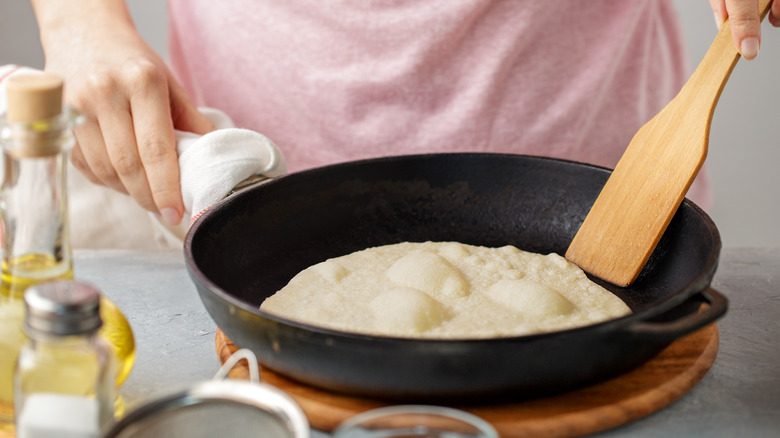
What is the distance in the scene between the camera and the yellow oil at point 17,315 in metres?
0.70

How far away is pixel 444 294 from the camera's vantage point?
39.1 inches

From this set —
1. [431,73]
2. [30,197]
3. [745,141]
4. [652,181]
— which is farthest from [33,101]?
[745,141]

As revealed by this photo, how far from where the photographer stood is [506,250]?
115cm

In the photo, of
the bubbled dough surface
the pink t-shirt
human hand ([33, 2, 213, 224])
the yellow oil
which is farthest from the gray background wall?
the yellow oil

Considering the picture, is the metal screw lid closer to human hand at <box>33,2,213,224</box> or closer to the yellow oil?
the yellow oil

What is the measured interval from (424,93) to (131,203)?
582 mm

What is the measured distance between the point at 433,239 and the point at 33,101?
691mm

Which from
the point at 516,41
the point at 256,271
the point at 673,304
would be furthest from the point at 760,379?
the point at 516,41

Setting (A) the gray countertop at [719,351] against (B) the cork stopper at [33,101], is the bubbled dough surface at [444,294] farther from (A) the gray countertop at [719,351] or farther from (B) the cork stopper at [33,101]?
(B) the cork stopper at [33,101]

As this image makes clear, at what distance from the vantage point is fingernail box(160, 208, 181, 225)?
1204 mm

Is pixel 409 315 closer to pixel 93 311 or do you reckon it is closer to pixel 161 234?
pixel 93 311

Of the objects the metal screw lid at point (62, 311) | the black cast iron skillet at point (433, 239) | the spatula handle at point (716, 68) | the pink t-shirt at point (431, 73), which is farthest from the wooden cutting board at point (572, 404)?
the pink t-shirt at point (431, 73)

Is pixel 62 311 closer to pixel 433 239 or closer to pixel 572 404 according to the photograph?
pixel 572 404

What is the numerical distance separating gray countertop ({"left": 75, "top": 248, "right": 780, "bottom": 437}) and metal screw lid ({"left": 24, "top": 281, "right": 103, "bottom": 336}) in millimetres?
248
